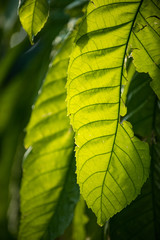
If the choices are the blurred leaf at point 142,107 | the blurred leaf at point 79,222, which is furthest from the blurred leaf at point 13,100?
the blurred leaf at point 142,107

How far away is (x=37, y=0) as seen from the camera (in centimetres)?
48

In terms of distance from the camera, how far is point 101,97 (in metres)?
0.48

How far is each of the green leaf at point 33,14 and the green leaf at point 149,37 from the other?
0.17 m

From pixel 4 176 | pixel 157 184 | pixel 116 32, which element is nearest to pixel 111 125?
pixel 116 32

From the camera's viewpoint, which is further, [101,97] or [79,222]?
[79,222]

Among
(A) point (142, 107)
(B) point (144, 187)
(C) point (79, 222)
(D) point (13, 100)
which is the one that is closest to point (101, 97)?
(A) point (142, 107)

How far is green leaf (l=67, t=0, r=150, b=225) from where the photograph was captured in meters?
0.47

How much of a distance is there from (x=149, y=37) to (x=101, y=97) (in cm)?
14

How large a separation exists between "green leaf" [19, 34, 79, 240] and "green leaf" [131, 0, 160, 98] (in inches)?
12.0

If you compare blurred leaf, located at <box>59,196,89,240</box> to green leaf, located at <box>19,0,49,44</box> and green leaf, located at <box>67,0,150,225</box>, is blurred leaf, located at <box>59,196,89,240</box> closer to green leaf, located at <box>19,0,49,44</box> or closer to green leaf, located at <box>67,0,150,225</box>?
green leaf, located at <box>67,0,150,225</box>

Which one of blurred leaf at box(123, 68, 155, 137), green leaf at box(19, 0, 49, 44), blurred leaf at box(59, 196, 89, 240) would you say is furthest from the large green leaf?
green leaf at box(19, 0, 49, 44)

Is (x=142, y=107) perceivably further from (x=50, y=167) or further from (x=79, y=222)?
(x=79, y=222)

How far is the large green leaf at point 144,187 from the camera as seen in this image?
2.31ft

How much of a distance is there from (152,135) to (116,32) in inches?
12.9
